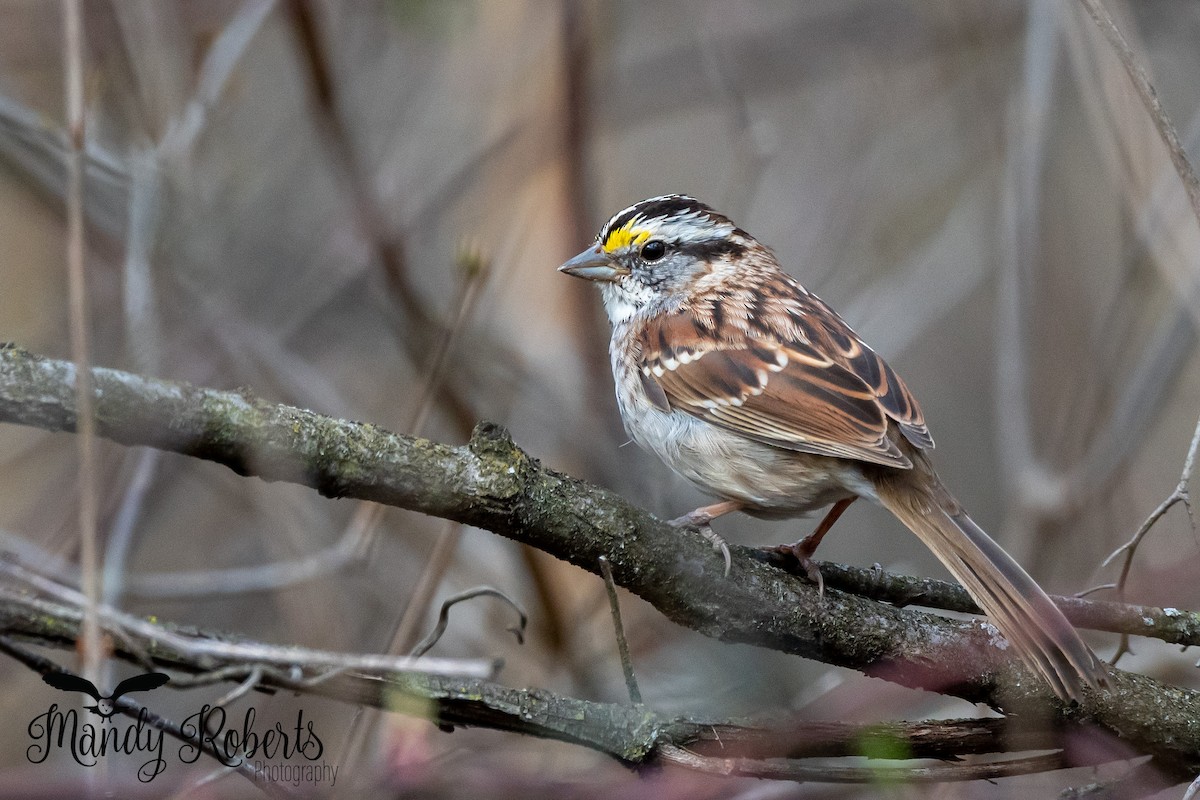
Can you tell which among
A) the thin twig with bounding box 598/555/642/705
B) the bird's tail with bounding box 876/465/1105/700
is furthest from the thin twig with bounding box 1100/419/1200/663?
the thin twig with bounding box 598/555/642/705

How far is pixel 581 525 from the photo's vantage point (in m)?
2.56

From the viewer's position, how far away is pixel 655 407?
407 cm

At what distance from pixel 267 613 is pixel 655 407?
2.95 metres

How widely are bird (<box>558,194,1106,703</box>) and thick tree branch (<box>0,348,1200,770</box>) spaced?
125 millimetres

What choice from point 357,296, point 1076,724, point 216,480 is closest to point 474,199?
point 357,296

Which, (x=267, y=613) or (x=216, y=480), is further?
(x=267, y=613)

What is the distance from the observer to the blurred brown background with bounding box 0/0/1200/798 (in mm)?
4742

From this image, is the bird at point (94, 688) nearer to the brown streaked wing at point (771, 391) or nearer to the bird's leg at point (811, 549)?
the bird's leg at point (811, 549)

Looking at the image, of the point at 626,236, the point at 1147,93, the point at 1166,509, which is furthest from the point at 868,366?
the point at 1147,93

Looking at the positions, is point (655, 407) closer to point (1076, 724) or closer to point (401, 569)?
point (1076, 724)

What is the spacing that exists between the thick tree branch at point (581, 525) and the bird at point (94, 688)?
0.63m

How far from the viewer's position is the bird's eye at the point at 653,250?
4.64m

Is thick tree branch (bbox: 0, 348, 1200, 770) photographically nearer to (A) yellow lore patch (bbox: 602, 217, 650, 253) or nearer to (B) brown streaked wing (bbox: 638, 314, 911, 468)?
(B) brown streaked wing (bbox: 638, 314, 911, 468)

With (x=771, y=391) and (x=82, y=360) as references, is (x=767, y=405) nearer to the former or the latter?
(x=771, y=391)
